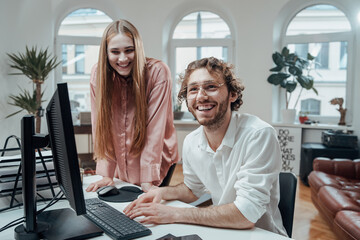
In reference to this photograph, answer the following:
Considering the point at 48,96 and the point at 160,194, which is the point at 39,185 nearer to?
the point at 160,194

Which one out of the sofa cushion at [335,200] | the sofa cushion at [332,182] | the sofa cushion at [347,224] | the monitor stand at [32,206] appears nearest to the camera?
the monitor stand at [32,206]

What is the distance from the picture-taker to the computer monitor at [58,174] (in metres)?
0.84

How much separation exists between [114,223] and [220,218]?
0.35 meters

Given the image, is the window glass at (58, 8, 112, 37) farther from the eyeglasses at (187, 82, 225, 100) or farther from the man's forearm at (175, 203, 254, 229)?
the man's forearm at (175, 203, 254, 229)

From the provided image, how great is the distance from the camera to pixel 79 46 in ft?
19.5

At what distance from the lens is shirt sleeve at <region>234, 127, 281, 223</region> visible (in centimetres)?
115

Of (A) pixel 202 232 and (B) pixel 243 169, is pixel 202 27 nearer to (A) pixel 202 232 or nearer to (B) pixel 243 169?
(B) pixel 243 169

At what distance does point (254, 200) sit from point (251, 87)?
14.9ft

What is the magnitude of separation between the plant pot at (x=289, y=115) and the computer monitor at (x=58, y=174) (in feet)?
15.2

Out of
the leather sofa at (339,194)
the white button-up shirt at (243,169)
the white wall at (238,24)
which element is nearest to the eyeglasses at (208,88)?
the white button-up shirt at (243,169)

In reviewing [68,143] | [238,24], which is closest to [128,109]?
[68,143]

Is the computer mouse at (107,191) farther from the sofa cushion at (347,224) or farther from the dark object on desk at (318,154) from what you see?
the dark object on desk at (318,154)

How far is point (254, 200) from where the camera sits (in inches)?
45.5

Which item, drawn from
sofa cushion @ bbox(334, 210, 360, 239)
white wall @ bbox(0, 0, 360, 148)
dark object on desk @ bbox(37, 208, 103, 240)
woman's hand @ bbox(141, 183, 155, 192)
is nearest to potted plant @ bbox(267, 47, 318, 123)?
white wall @ bbox(0, 0, 360, 148)
